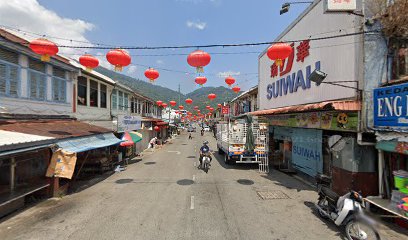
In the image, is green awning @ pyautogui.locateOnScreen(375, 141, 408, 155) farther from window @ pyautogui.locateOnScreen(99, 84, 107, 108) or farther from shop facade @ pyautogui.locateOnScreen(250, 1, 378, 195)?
window @ pyautogui.locateOnScreen(99, 84, 107, 108)

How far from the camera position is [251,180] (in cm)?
1161

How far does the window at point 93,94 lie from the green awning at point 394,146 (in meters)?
17.0

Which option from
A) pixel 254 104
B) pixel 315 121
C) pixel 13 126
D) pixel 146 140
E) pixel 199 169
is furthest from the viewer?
pixel 254 104

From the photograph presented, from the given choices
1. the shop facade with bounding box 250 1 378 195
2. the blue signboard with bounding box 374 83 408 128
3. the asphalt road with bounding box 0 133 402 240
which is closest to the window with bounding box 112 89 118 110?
the asphalt road with bounding box 0 133 402 240

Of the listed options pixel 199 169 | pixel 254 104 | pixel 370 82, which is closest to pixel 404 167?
pixel 370 82

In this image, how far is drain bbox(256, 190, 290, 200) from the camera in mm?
8906

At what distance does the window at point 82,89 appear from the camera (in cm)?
1422

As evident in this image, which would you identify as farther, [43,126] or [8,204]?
[43,126]

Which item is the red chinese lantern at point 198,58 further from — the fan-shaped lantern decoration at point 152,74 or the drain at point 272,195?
the drain at point 272,195

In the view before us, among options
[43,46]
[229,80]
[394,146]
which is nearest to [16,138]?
[43,46]

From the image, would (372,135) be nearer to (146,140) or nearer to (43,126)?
(43,126)

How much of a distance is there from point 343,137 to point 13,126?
13.4 metres

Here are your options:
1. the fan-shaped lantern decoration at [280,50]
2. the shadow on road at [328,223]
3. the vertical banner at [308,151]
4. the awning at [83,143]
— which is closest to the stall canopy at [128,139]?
the awning at [83,143]

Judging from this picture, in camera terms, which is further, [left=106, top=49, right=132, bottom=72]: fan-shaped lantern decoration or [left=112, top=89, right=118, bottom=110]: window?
[left=112, top=89, right=118, bottom=110]: window
